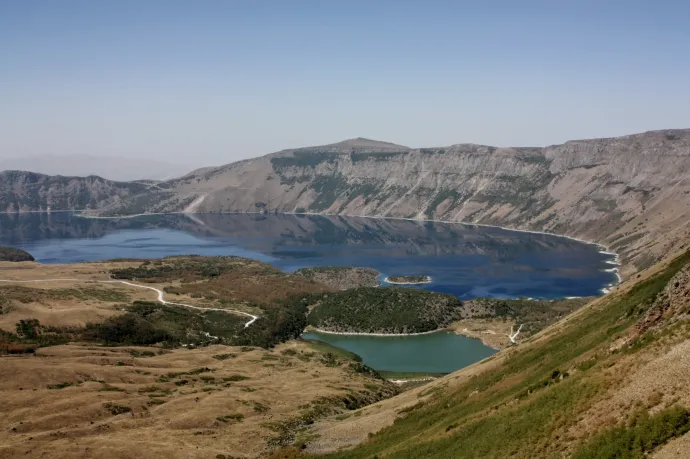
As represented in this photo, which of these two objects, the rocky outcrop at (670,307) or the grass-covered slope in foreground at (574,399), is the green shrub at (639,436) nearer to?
the grass-covered slope in foreground at (574,399)

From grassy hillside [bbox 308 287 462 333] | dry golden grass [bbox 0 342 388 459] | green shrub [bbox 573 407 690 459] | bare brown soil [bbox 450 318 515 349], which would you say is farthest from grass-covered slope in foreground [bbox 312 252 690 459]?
grassy hillside [bbox 308 287 462 333]

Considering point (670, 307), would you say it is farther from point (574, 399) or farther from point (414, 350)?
point (414, 350)

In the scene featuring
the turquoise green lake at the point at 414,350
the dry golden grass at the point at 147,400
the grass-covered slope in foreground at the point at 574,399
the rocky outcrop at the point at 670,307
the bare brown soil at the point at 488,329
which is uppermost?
the rocky outcrop at the point at 670,307

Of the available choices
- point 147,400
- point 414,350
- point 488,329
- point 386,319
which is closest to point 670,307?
point 147,400

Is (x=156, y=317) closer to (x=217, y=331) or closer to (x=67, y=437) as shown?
(x=217, y=331)

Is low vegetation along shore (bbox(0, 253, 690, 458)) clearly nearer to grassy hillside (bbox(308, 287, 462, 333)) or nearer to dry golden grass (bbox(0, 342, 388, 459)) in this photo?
dry golden grass (bbox(0, 342, 388, 459))

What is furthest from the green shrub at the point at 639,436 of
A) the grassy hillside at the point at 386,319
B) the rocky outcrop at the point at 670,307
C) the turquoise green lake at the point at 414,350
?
the grassy hillside at the point at 386,319
